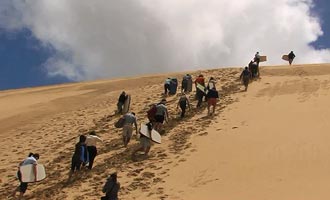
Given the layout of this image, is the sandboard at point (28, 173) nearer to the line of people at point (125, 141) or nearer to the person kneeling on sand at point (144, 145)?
the line of people at point (125, 141)

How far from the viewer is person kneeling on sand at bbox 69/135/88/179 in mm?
14367

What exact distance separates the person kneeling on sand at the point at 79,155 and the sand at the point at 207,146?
0.30m

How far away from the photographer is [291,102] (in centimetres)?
2109

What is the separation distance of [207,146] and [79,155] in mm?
3929

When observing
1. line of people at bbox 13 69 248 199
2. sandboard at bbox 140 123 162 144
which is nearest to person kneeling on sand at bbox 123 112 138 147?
line of people at bbox 13 69 248 199

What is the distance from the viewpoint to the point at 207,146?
16281mm

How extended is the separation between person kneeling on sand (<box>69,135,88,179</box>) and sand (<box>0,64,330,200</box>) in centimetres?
30

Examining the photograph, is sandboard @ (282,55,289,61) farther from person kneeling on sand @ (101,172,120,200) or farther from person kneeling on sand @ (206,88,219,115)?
person kneeling on sand @ (101,172,120,200)

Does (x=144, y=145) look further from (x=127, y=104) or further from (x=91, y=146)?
(x=127, y=104)

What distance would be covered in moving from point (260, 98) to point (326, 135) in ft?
20.2

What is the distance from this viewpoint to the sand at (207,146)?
43.1 feet

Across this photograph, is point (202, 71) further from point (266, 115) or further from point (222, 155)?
point (222, 155)

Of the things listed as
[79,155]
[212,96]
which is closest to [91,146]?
[79,155]

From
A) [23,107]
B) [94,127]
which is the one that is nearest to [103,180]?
[94,127]
